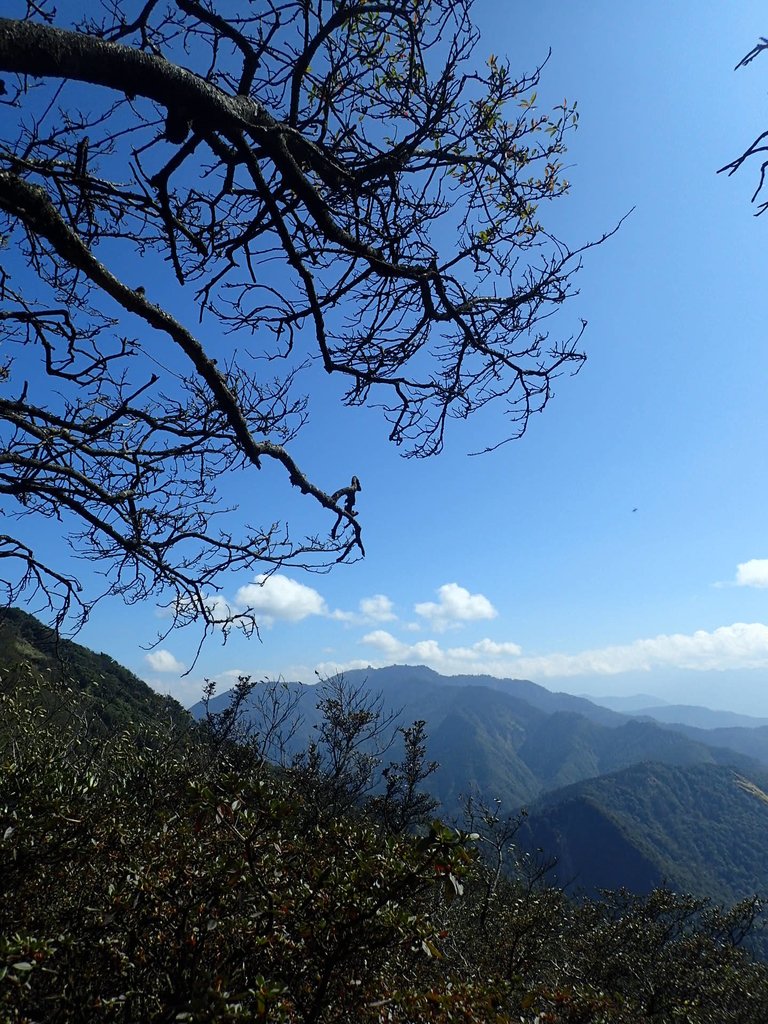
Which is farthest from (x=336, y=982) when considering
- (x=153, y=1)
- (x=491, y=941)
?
(x=491, y=941)

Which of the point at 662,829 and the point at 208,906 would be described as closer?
the point at 208,906

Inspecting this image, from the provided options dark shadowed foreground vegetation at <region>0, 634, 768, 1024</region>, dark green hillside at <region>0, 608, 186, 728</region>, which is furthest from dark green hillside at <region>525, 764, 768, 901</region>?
dark shadowed foreground vegetation at <region>0, 634, 768, 1024</region>

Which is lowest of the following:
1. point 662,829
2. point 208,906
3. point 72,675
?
point 662,829

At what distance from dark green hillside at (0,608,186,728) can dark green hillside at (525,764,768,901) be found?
288ft

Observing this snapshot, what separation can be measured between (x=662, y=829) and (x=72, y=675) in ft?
532

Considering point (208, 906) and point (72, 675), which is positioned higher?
point (72, 675)

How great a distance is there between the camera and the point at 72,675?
874cm

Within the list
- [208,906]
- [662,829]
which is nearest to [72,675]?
[208,906]

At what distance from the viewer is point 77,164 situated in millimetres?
2438

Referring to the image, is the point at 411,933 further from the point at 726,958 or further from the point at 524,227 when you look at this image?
the point at 726,958

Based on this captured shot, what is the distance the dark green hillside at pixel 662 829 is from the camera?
11300 centimetres

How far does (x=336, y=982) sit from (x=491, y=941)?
910 cm

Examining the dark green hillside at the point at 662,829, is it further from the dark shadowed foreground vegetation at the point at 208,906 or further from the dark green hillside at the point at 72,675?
the dark shadowed foreground vegetation at the point at 208,906

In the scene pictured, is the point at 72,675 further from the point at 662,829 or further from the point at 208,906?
the point at 662,829
